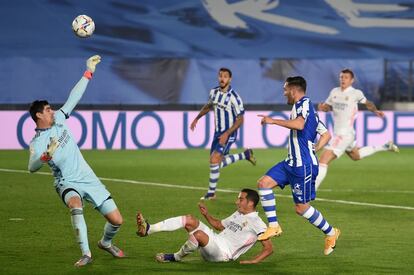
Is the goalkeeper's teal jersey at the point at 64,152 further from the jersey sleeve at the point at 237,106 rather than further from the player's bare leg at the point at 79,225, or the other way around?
the jersey sleeve at the point at 237,106

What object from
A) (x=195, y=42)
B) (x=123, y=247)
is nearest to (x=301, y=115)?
(x=123, y=247)

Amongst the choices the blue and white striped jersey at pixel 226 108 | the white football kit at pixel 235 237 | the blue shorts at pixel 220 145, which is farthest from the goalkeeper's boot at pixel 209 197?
the white football kit at pixel 235 237

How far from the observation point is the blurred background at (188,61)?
91.6ft

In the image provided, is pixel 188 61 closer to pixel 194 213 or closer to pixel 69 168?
pixel 194 213

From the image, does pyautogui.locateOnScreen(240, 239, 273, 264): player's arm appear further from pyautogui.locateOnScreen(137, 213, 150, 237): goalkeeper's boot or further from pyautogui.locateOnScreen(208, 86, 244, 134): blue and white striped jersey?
pyautogui.locateOnScreen(208, 86, 244, 134): blue and white striped jersey

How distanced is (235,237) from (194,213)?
4.63 m

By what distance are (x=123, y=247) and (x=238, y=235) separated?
6.07 ft

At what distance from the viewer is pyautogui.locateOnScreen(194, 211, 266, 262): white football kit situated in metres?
11.1

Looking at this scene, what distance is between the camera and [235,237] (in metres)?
11.2

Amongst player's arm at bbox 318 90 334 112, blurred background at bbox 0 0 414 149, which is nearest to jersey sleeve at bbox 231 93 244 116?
player's arm at bbox 318 90 334 112

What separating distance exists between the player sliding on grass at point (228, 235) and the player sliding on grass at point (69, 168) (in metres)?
0.54

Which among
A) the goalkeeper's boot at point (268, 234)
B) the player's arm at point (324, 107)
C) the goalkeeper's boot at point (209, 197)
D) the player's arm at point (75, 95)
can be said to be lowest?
the goalkeeper's boot at point (209, 197)

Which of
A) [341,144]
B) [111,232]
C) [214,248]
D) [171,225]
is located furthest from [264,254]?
[341,144]

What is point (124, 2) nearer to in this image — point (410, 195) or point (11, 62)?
point (11, 62)
